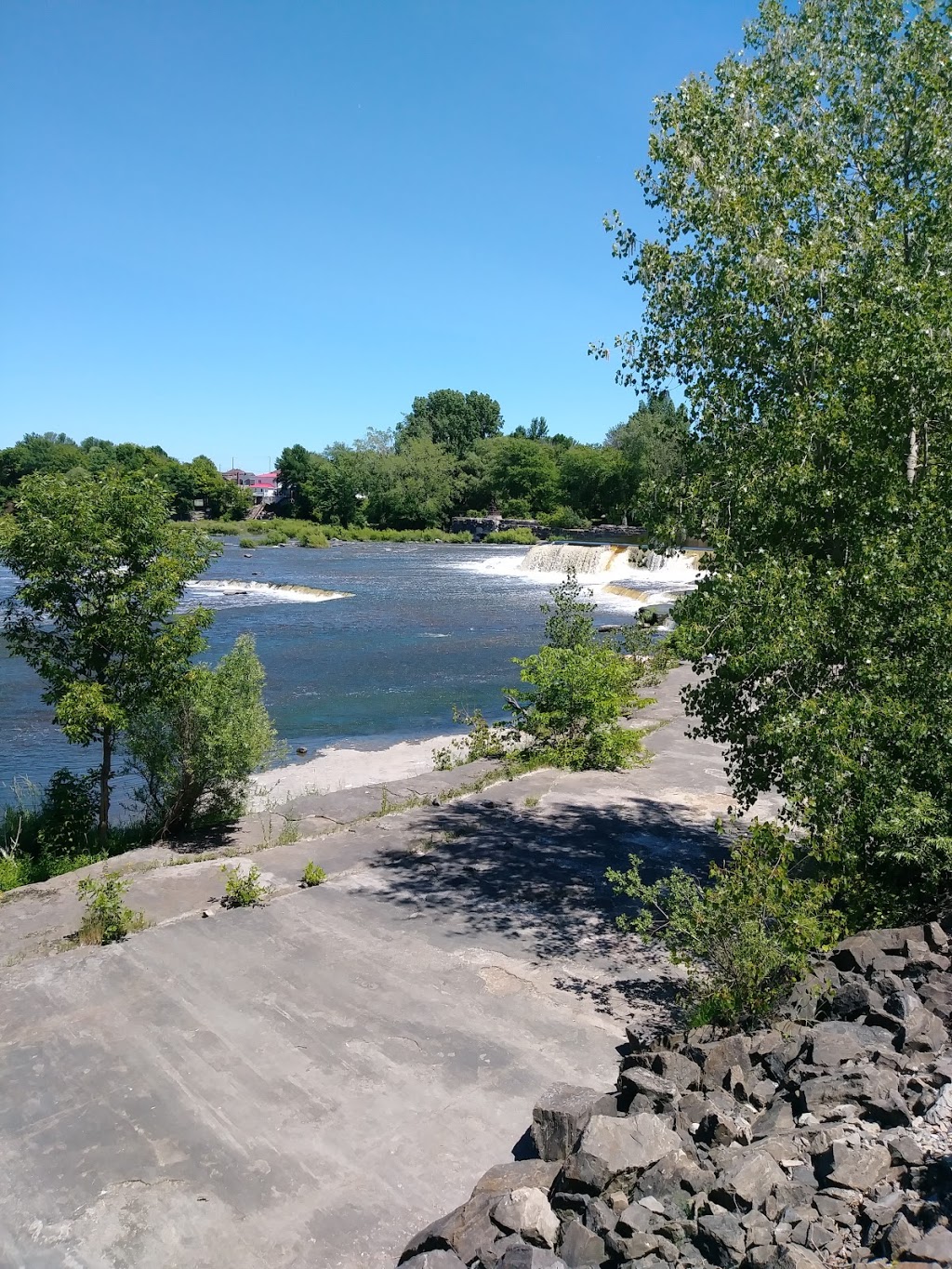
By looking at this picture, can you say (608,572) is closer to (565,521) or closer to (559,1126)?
(565,521)

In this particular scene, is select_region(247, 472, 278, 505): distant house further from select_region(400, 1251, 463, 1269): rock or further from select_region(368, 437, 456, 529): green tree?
select_region(400, 1251, 463, 1269): rock

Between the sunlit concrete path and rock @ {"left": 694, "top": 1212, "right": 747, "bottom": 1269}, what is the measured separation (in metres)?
1.45

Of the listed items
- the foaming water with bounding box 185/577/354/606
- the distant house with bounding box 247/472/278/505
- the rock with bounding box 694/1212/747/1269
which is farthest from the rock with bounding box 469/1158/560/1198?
the distant house with bounding box 247/472/278/505

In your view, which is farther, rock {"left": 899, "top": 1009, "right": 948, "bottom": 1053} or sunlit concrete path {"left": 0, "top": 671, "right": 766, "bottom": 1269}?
rock {"left": 899, "top": 1009, "right": 948, "bottom": 1053}

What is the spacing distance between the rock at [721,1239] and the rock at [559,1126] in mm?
808

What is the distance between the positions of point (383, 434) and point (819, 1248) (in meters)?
115

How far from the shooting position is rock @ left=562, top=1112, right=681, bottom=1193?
411 centimetres

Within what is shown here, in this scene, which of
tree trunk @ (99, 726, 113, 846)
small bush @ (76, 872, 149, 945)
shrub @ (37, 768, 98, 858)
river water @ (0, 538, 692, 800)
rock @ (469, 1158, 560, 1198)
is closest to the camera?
rock @ (469, 1158, 560, 1198)

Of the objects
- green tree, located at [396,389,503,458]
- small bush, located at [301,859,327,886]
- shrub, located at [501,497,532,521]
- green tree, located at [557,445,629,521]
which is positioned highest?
green tree, located at [396,389,503,458]

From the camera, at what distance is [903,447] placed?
283 inches

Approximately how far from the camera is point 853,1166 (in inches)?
152

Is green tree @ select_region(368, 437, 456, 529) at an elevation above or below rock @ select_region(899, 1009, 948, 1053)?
above

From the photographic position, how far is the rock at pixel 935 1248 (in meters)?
3.28

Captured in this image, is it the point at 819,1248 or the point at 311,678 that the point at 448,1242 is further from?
the point at 311,678
